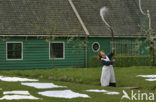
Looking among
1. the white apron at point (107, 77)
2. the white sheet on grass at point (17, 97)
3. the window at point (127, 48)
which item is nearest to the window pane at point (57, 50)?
the window at point (127, 48)

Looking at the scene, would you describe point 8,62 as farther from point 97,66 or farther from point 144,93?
point 144,93

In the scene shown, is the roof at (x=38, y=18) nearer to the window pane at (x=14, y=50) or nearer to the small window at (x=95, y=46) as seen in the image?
the window pane at (x=14, y=50)

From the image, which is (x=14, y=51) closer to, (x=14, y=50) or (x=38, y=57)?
(x=14, y=50)

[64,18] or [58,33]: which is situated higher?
[64,18]

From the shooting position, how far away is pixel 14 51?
29.2m

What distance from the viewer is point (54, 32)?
30.1 m

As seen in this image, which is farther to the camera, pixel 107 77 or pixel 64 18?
pixel 64 18

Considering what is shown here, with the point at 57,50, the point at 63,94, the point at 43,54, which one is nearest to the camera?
the point at 63,94

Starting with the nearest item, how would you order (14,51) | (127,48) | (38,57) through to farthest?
(14,51)
(38,57)
(127,48)

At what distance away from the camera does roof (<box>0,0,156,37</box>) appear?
98.2 feet

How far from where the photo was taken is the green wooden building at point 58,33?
29.3 m

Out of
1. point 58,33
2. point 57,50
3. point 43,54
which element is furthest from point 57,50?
point 58,33

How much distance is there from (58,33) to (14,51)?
3.64 meters

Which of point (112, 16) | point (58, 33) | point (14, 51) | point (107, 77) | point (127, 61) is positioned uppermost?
point (112, 16)
